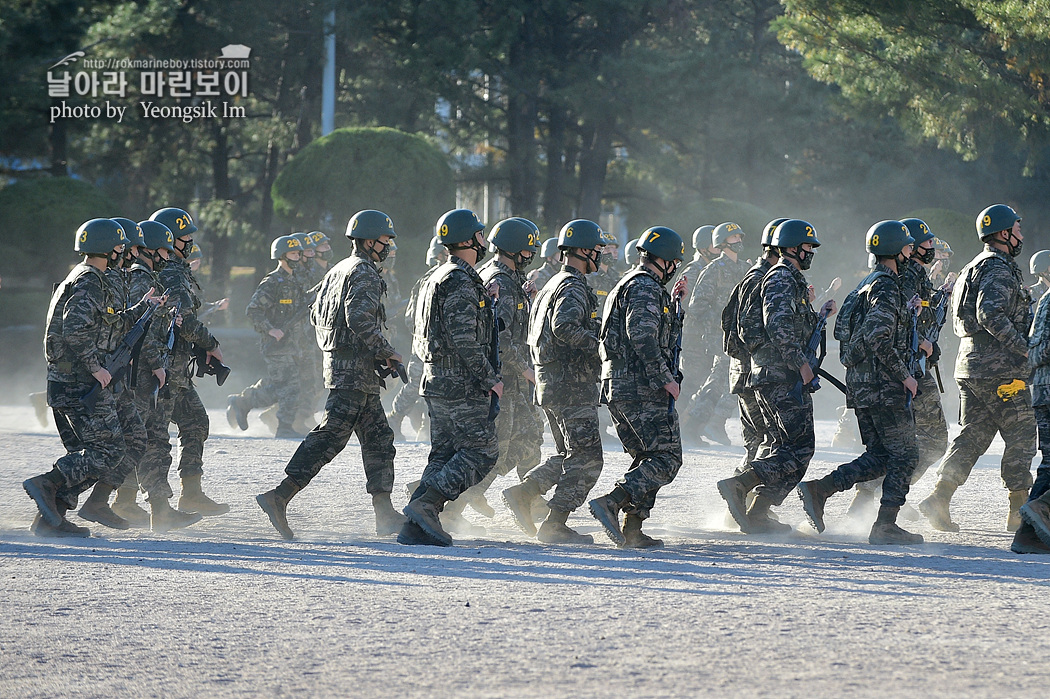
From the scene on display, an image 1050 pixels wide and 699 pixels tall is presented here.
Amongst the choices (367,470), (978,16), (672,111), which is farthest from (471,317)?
(672,111)

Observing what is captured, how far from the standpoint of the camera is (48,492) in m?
7.79

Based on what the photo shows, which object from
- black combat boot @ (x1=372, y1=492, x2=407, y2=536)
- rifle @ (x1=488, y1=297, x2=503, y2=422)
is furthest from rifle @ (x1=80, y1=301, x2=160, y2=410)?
rifle @ (x1=488, y1=297, x2=503, y2=422)

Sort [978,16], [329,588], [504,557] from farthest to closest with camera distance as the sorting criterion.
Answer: [978,16]
[504,557]
[329,588]

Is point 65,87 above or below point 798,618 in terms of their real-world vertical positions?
above

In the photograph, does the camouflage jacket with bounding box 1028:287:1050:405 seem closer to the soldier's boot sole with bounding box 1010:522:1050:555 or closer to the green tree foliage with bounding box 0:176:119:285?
the soldier's boot sole with bounding box 1010:522:1050:555

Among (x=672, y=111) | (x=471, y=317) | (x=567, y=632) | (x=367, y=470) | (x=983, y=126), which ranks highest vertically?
(x=672, y=111)

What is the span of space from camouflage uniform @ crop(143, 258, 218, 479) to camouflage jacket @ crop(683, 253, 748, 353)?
6.07 meters

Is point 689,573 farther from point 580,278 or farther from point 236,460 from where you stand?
point 236,460

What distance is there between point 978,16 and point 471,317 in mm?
9557

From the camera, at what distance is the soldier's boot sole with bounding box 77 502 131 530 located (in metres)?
8.19

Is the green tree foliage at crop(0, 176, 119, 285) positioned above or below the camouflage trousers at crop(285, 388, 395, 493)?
above

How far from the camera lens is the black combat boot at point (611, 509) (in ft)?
24.7

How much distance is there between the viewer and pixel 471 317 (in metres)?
7.59

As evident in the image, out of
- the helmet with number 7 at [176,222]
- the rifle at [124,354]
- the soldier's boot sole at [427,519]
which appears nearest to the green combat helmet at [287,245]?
the helmet with number 7 at [176,222]
